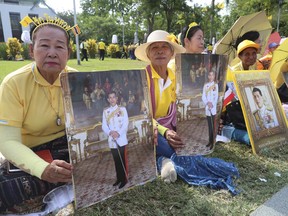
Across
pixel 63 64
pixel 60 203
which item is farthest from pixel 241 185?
pixel 63 64

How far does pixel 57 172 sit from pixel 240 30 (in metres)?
3.56

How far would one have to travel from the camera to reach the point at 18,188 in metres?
1.83

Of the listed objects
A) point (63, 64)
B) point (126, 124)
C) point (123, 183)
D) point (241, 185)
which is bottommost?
point (241, 185)

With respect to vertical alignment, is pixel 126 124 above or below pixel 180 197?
above

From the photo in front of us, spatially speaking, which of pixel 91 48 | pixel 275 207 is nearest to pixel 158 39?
pixel 275 207

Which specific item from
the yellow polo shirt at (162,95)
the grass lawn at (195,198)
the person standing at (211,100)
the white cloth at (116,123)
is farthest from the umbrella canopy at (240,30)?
the white cloth at (116,123)

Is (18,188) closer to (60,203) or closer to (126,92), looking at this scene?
(60,203)

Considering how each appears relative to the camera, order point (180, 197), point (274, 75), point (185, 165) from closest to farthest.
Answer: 1. point (180, 197)
2. point (185, 165)
3. point (274, 75)

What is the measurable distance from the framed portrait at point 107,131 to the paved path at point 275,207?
823 millimetres

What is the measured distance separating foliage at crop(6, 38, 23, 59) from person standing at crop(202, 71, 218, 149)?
20.7 m

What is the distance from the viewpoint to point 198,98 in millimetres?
2395

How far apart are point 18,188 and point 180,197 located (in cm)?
116

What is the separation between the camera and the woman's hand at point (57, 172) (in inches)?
62.4

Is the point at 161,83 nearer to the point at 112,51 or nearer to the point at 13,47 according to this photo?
the point at 13,47
